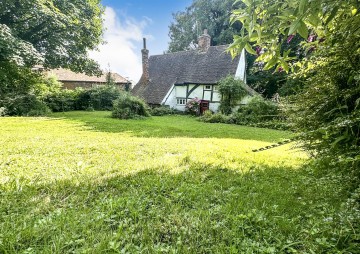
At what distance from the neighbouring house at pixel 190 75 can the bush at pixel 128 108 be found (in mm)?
5925

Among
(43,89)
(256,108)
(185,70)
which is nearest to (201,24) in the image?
(185,70)

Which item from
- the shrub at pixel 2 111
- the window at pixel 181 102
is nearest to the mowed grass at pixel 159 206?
the shrub at pixel 2 111

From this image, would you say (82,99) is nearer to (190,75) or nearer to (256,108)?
(190,75)

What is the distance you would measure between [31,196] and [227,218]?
6.44 feet

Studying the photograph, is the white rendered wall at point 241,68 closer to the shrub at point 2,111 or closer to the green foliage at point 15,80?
the green foliage at point 15,80

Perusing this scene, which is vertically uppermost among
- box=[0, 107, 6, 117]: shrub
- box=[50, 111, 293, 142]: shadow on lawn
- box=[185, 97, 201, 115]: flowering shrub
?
box=[185, 97, 201, 115]: flowering shrub

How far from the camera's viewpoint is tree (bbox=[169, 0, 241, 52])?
83.0 ft

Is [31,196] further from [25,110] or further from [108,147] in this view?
[25,110]

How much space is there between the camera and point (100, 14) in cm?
1711

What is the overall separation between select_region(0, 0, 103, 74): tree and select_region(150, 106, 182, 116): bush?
5.50m

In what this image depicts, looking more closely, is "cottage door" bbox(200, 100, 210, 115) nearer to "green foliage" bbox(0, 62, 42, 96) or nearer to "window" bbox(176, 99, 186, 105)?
"window" bbox(176, 99, 186, 105)

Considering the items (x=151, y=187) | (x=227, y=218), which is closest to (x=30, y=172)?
(x=151, y=187)

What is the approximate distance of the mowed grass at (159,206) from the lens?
5.05 ft

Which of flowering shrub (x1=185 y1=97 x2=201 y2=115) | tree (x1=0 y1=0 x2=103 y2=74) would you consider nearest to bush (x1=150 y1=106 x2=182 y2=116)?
flowering shrub (x1=185 y1=97 x2=201 y2=115)
